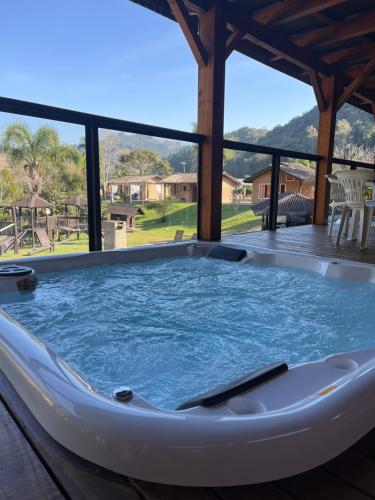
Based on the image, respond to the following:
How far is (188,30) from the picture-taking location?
3.55 m

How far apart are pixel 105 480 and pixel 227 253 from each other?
284 centimetres

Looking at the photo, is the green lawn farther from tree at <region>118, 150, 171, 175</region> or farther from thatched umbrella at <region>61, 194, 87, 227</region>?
thatched umbrella at <region>61, 194, 87, 227</region>

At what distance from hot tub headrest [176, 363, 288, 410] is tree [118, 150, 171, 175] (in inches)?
120

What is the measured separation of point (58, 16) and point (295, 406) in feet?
53.4

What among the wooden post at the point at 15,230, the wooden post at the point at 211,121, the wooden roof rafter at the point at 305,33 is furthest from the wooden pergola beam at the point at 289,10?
the wooden post at the point at 15,230

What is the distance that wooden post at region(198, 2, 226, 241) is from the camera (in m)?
3.74

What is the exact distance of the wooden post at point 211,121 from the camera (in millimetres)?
3736

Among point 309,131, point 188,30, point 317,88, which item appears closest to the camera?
point 188,30

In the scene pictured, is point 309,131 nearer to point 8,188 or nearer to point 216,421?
point 8,188

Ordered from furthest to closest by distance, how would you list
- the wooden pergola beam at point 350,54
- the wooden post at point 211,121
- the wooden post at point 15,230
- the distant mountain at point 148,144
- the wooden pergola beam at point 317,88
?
the wooden pergola beam at point 317,88, the wooden pergola beam at point 350,54, the wooden post at point 211,121, the distant mountain at point 148,144, the wooden post at point 15,230

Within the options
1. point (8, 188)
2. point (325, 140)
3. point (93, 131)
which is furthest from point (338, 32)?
point (8, 188)

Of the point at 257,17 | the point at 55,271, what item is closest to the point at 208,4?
the point at 257,17

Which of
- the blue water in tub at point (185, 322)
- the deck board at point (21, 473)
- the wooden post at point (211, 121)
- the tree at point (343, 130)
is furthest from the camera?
the tree at point (343, 130)

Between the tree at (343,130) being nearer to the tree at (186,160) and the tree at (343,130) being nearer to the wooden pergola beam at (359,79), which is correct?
the wooden pergola beam at (359,79)
